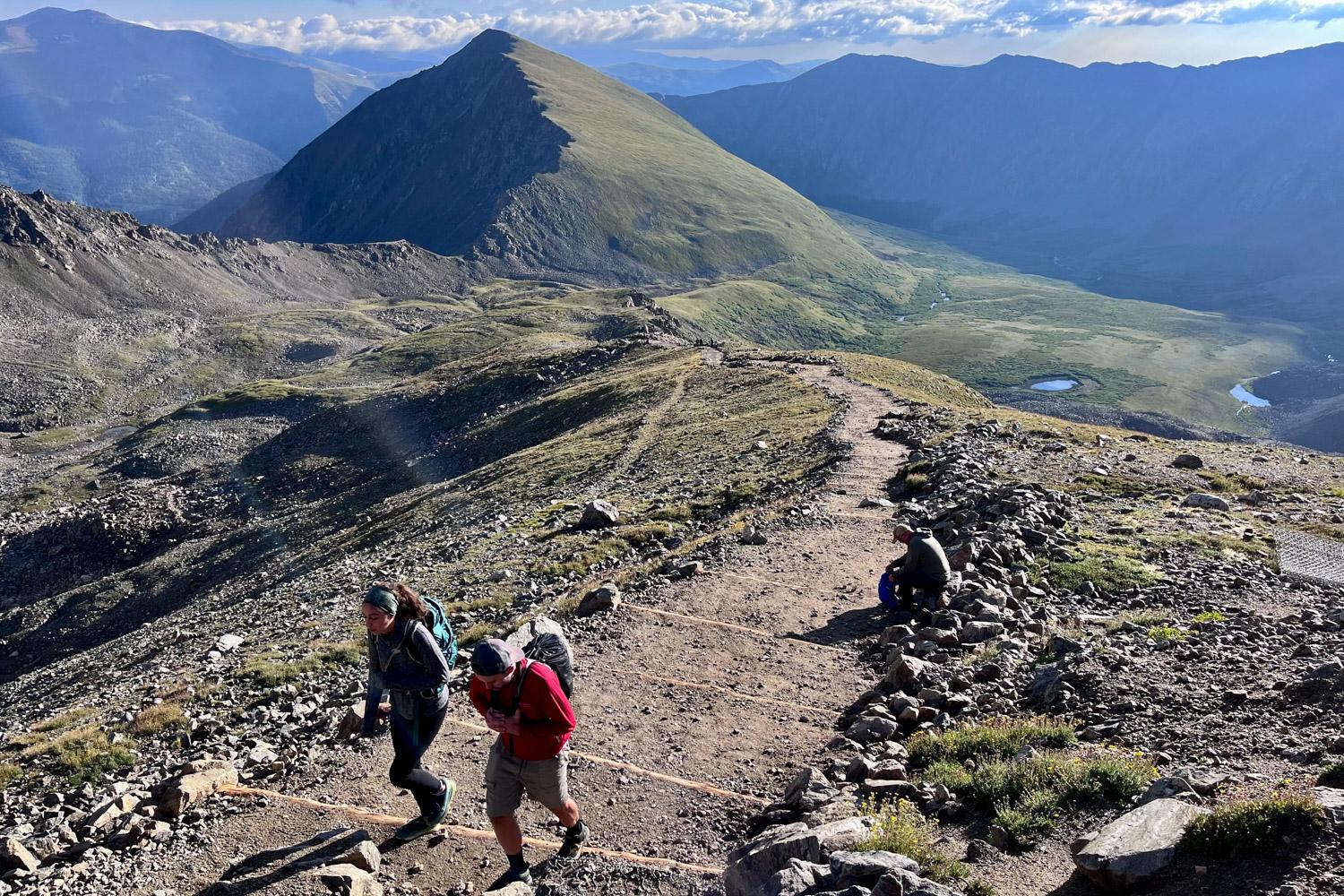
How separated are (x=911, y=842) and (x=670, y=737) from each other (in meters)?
5.67

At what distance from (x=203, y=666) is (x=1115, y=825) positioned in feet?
68.5

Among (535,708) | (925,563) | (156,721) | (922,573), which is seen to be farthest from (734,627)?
(156,721)

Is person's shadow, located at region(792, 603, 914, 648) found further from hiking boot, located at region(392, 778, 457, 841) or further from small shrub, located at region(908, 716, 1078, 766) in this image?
hiking boot, located at region(392, 778, 457, 841)

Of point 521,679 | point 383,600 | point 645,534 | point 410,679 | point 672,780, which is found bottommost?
point 645,534

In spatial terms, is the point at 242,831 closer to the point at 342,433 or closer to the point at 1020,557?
the point at 1020,557

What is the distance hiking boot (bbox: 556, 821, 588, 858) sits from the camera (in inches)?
404

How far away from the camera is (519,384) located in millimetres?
74812

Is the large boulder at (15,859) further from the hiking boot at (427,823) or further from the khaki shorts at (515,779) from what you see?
the khaki shorts at (515,779)

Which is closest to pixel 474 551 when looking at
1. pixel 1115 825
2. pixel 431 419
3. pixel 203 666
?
pixel 203 666

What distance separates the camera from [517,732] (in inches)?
360

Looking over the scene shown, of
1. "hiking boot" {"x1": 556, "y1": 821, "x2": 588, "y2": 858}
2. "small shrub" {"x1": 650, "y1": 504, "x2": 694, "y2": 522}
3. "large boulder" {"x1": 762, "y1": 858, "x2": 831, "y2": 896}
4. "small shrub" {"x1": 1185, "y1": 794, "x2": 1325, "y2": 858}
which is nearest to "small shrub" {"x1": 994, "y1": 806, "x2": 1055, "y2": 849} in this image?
"small shrub" {"x1": 1185, "y1": 794, "x2": 1325, "y2": 858}

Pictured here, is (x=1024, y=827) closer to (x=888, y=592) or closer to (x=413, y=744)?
(x=413, y=744)

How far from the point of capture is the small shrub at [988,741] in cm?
1104

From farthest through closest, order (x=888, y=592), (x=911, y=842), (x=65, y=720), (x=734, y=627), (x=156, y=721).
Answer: (x=65, y=720) < (x=888, y=592) < (x=734, y=627) < (x=156, y=721) < (x=911, y=842)
